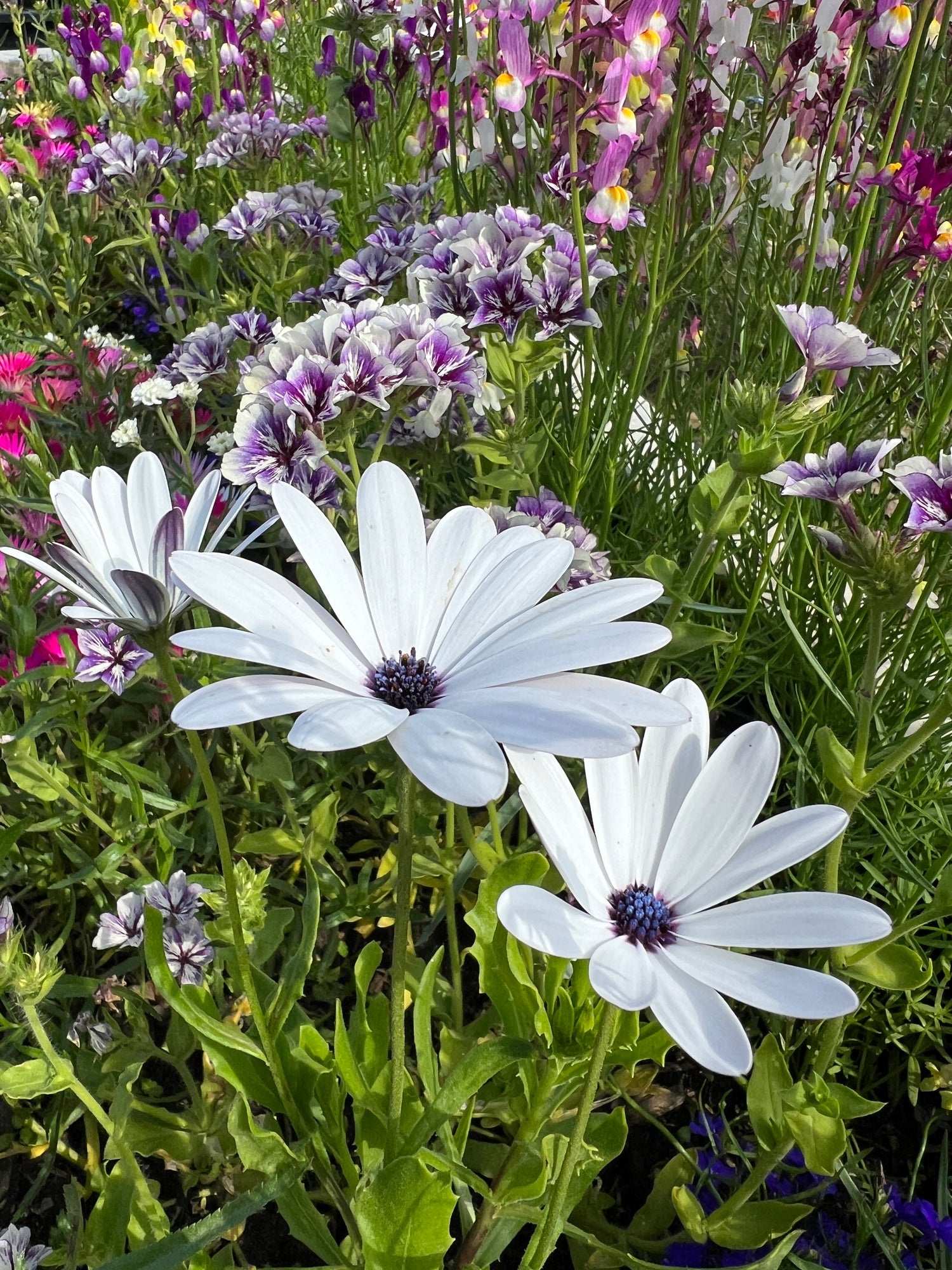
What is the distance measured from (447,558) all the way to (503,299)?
598 millimetres

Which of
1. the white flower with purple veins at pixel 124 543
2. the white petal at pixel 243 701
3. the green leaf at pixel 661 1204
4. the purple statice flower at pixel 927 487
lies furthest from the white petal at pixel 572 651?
the green leaf at pixel 661 1204

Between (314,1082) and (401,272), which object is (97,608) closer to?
(314,1082)

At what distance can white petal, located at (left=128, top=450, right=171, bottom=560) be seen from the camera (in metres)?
0.72

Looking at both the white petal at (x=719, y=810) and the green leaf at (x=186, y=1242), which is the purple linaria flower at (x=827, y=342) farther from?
the green leaf at (x=186, y=1242)

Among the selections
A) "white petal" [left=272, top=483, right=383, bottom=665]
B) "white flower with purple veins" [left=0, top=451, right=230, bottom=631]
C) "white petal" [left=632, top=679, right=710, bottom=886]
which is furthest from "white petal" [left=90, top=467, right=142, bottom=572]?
"white petal" [left=632, top=679, right=710, bottom=886]

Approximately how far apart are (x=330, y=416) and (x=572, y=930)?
63cm

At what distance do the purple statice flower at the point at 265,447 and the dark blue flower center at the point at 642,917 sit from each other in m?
0.58

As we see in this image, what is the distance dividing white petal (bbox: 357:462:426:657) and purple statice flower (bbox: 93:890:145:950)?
59 cm

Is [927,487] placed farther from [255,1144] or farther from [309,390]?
[255,1144]

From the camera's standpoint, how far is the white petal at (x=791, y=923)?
479mm

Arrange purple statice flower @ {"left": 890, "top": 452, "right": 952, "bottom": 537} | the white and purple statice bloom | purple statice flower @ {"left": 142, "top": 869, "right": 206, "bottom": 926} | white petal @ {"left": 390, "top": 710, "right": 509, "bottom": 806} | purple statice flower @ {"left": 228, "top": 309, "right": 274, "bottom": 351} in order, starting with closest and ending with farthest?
white petal @ {"left": 390, "top": 710, "right": 509, "bottom": 806}, purple statice flower @ {"left": 890, "top": 452, "right": 952, "bottom": 537}, the white and purple statice bloom, purple statice flower @ {"left": 142, "top": 869, "right": 206, "bottom": 926}, purple statice flower @ {"left": 228, "top": 309, "right": 274, "bottom": 351}

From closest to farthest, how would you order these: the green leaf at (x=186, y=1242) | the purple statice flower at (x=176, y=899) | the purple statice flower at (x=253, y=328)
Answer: the green leaf at (x=186, y=1242) < the purple statice flower at (x=176, y=899) < the purple statice flower at (x=253, y=328)

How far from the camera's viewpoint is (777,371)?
152cm

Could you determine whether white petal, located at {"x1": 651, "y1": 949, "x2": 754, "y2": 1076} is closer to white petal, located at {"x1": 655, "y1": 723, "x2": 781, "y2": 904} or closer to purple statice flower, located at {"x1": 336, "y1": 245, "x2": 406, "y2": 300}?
white petal, located at {"x1": 655, "y1": 723, "x2": 781, "y2": 904}
